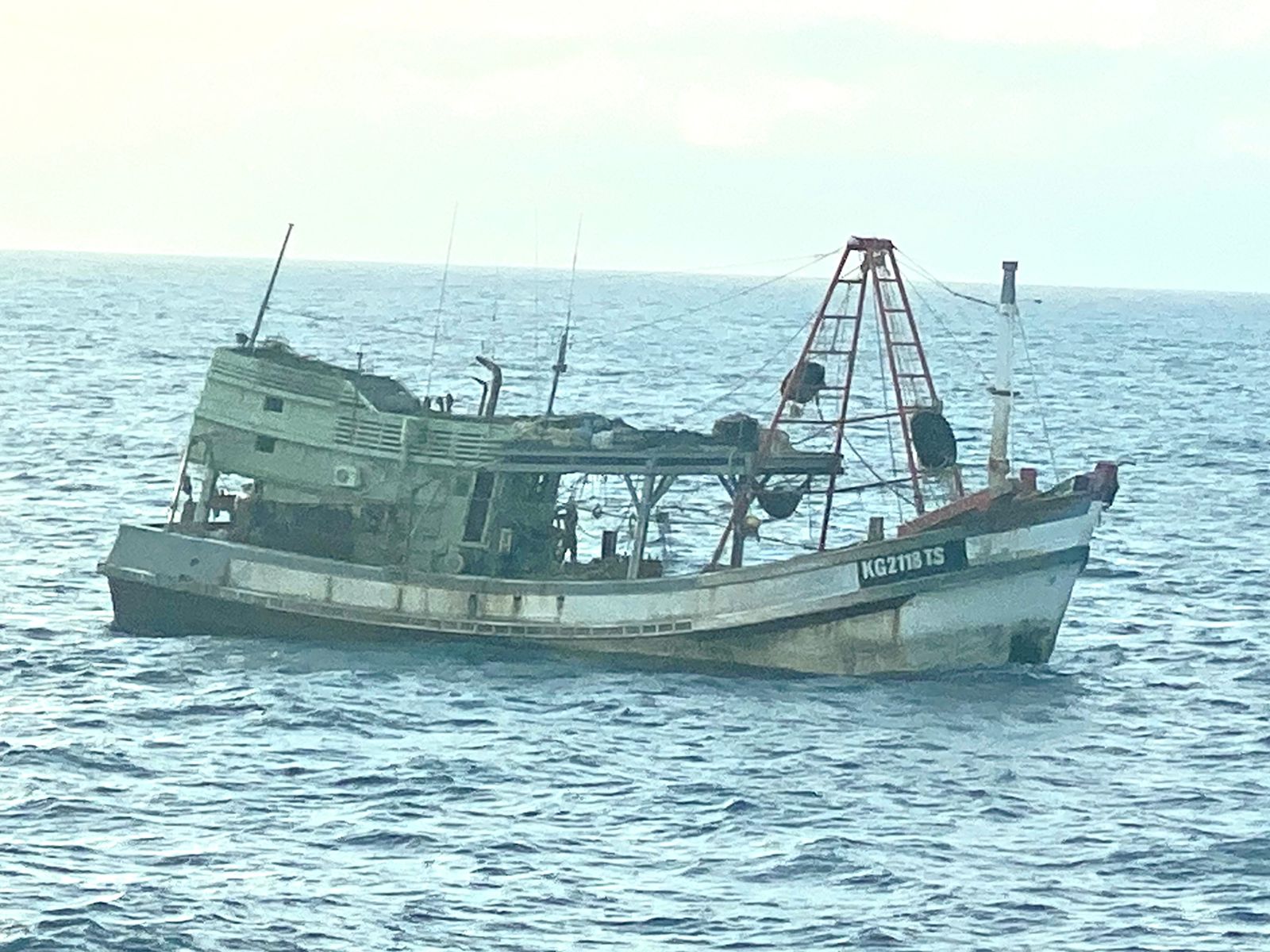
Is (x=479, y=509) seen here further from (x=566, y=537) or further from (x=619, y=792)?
(x=619, y=792)

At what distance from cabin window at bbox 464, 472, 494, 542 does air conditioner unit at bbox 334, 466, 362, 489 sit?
2188mm

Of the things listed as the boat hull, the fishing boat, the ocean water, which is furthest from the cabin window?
the ocean water

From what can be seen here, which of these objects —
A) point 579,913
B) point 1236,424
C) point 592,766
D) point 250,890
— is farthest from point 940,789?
point 1236,424

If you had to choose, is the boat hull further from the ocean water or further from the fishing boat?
the ocean water

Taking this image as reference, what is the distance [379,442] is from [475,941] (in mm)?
18086

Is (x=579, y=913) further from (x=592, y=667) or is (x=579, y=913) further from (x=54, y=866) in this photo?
(x=592, y=667)

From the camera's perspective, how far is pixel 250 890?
A: 28.6 metres

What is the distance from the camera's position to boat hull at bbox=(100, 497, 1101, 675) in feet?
133

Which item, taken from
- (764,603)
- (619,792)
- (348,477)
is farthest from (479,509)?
(619,792)

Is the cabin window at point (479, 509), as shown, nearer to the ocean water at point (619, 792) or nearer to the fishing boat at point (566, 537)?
the fishing boat at point (566, 537)

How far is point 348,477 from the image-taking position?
145 feet

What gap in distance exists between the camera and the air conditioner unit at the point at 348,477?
44.1 metres

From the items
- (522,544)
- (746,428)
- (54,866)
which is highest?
(746,428)

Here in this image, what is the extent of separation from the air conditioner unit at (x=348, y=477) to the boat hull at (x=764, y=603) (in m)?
1.76
